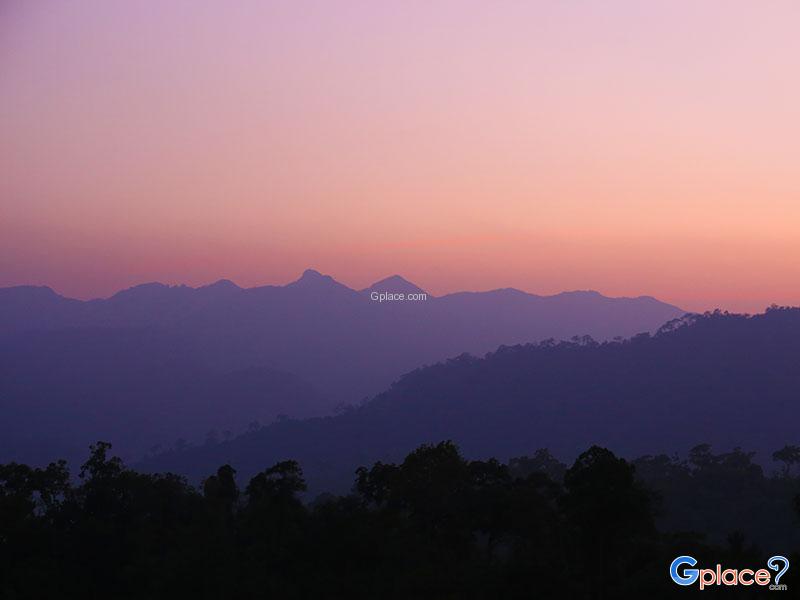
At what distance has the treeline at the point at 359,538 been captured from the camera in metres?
39.3

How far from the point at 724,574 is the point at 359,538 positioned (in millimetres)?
17107

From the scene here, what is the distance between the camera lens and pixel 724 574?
116 feet

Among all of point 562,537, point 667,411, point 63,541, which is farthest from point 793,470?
point 63,541

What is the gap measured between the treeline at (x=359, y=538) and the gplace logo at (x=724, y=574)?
50cm

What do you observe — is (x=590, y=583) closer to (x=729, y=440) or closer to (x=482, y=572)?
(x=482, y=572)

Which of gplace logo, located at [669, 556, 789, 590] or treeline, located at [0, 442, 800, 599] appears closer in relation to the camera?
gplace logo, located at [669, 556, 789, 590]

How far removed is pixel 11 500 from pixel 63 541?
3.88 metres

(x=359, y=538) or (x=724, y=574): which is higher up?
(x=359, y=538)

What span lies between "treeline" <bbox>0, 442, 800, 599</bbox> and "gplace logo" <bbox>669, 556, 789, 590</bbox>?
50 cm

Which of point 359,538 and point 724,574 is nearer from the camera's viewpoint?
point 724,574

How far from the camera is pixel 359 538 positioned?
4397 centimetres

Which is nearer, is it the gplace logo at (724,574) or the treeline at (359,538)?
the gplace logo at (724,574)

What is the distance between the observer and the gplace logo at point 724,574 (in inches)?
1275

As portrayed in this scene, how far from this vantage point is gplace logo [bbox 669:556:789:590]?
106 feet
